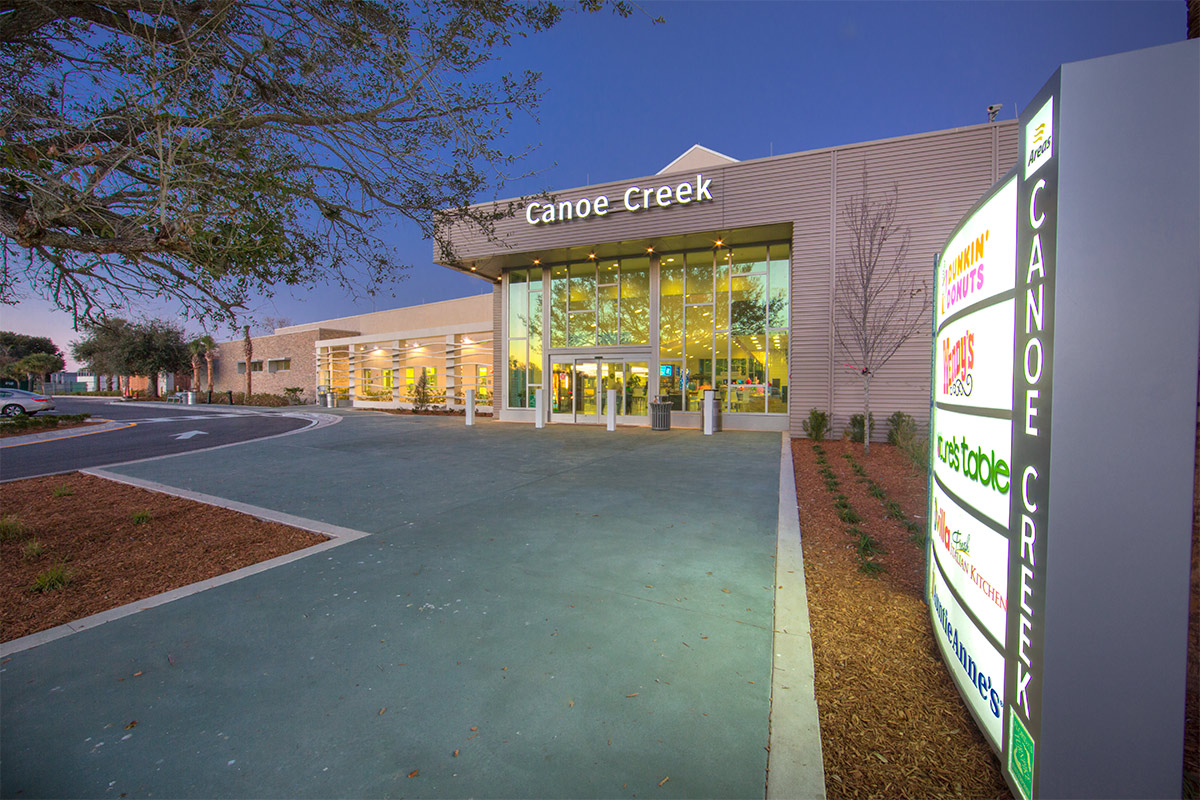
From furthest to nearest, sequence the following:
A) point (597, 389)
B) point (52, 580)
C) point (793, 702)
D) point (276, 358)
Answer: point (276, 358), point (597, 389), point (52, 580), point (793, 702)

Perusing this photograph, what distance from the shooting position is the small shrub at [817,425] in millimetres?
12727

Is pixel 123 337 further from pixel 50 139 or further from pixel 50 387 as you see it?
pixel 50 387

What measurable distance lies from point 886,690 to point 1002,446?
1467mm

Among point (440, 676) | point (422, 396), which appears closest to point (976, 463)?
point (440, 676)

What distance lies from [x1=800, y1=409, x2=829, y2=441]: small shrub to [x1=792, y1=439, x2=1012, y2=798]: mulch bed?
846cm

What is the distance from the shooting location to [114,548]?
451 centimetres

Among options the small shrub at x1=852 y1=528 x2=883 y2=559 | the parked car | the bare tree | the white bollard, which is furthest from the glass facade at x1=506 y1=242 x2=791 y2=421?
the parked car

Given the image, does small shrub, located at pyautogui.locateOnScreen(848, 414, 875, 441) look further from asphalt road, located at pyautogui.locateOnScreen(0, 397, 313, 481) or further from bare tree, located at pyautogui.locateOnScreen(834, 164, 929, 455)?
asphalt road, located at pyautogui.locateOnScreen(0, 397, 313, 481)

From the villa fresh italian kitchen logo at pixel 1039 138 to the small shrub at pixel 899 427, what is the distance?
1058 cm

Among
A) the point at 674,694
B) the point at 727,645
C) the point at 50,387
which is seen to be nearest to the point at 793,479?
the point at 727,645

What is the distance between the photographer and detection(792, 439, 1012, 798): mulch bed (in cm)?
191

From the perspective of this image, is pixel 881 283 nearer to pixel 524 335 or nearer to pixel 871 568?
pixel 871 568

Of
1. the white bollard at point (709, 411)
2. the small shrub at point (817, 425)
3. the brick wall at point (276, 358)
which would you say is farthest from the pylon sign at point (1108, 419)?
the brick wall at point (276, 358)

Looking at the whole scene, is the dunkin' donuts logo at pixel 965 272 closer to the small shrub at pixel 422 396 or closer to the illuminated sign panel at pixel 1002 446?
the illuminated sign panel at pixel 1002 446
